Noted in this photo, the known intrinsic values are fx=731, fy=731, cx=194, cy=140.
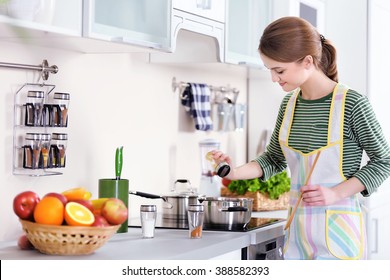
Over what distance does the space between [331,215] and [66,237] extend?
90cm

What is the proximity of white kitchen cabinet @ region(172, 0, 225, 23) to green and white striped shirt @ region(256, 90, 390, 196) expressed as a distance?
53 centimetres

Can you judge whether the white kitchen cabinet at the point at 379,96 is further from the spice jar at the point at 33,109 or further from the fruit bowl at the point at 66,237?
the fruit bowl at the point at 66,237

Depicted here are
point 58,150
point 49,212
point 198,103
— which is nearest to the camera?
point 49,212

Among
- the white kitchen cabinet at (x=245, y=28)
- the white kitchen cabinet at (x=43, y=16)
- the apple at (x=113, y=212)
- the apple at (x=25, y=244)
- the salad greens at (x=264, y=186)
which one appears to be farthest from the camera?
the salad greens at (x=264, y=186)

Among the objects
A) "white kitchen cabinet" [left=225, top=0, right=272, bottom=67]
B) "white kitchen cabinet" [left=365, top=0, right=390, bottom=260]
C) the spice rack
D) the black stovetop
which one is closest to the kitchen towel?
"white kitchen cabinet" [left=225, top=0, right=272, bottom=67]

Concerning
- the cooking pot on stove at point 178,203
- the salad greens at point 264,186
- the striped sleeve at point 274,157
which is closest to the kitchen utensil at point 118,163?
the cooking pot on stove at point 178,203

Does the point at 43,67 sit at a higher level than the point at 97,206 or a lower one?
higher

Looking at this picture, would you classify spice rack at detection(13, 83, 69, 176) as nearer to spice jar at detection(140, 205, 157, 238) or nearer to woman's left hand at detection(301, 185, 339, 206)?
spice jar at detection(140, 205, 157, 238)

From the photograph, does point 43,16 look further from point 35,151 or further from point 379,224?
point 379,224

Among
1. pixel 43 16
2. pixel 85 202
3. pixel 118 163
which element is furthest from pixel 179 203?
pixel 43 16

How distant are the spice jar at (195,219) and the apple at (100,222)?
18.5 inches

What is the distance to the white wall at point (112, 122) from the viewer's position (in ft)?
7.68

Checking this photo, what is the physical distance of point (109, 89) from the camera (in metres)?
2.83

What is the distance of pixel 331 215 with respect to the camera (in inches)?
93.4
